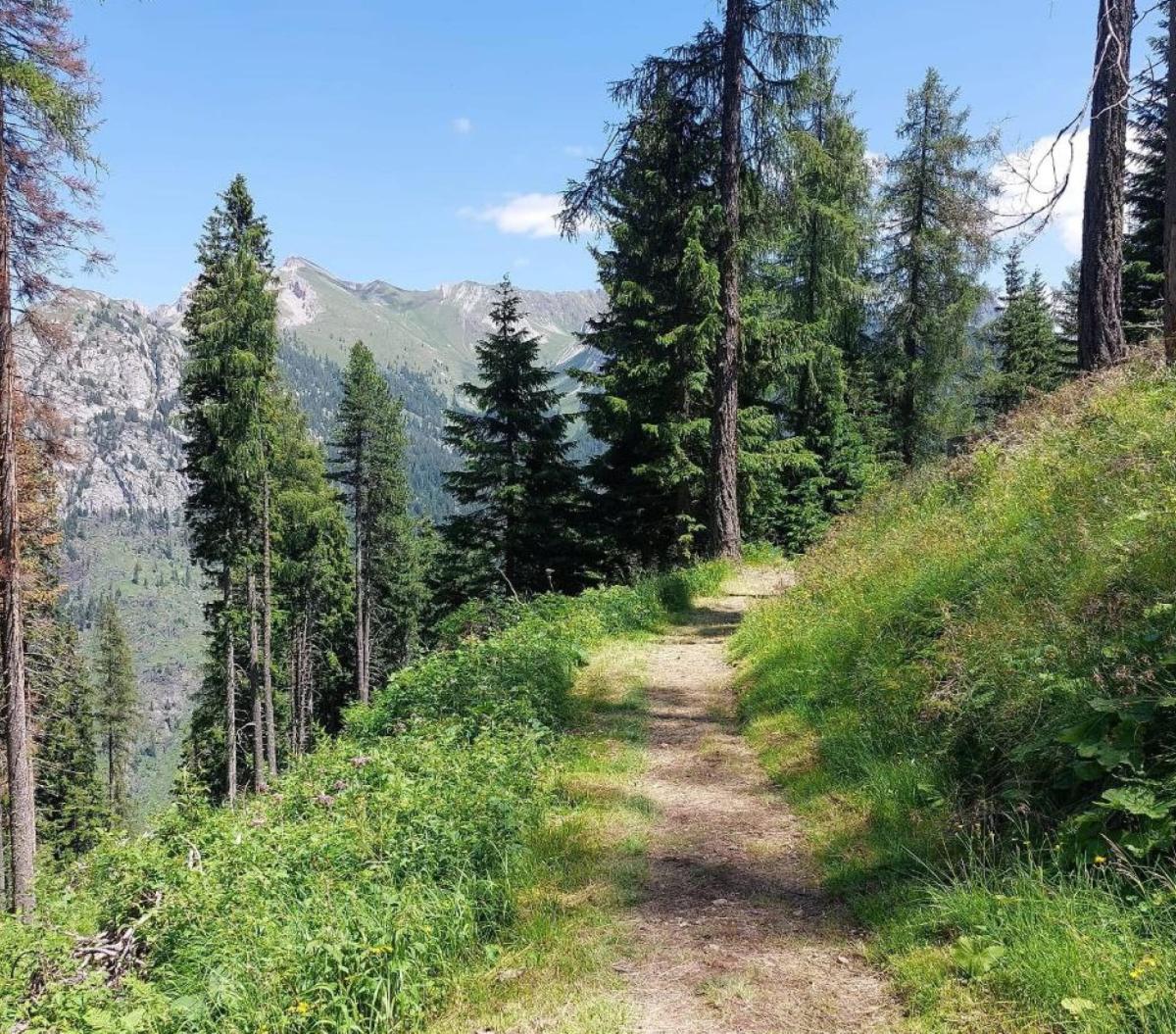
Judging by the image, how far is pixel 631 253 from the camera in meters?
16.7

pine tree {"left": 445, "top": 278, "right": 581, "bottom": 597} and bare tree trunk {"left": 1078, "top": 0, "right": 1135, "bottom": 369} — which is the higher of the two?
bare tree trunk {"left": 1078, "top": 0, "right": 1135, "bottom": 369}

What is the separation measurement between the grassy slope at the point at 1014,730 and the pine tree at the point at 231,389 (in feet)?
67.7

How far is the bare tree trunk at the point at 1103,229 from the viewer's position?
8.54 meters

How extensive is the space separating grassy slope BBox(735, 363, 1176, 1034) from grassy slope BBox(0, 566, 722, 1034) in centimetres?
181

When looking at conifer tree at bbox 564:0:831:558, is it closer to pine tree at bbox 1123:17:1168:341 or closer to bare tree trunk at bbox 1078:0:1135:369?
bare tree trunk at bbox 1078:0:1135:369

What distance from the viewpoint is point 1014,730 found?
3.85 meters

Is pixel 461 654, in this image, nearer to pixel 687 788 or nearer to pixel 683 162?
pixel 687 788

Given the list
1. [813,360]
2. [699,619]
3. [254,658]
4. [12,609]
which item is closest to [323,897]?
[699,619]

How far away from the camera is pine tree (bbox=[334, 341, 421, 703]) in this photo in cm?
3522

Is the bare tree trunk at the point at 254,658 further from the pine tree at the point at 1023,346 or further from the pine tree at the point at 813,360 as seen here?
the pine tree at the point at 1023,346

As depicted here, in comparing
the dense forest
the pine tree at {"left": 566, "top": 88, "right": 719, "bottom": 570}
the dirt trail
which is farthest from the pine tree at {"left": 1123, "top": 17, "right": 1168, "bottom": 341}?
the dirt trail

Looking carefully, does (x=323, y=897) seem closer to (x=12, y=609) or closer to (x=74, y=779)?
(x=12, y=609)

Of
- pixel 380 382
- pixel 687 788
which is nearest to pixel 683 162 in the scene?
pixel 687 788

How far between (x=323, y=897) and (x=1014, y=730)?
3.64 metres
